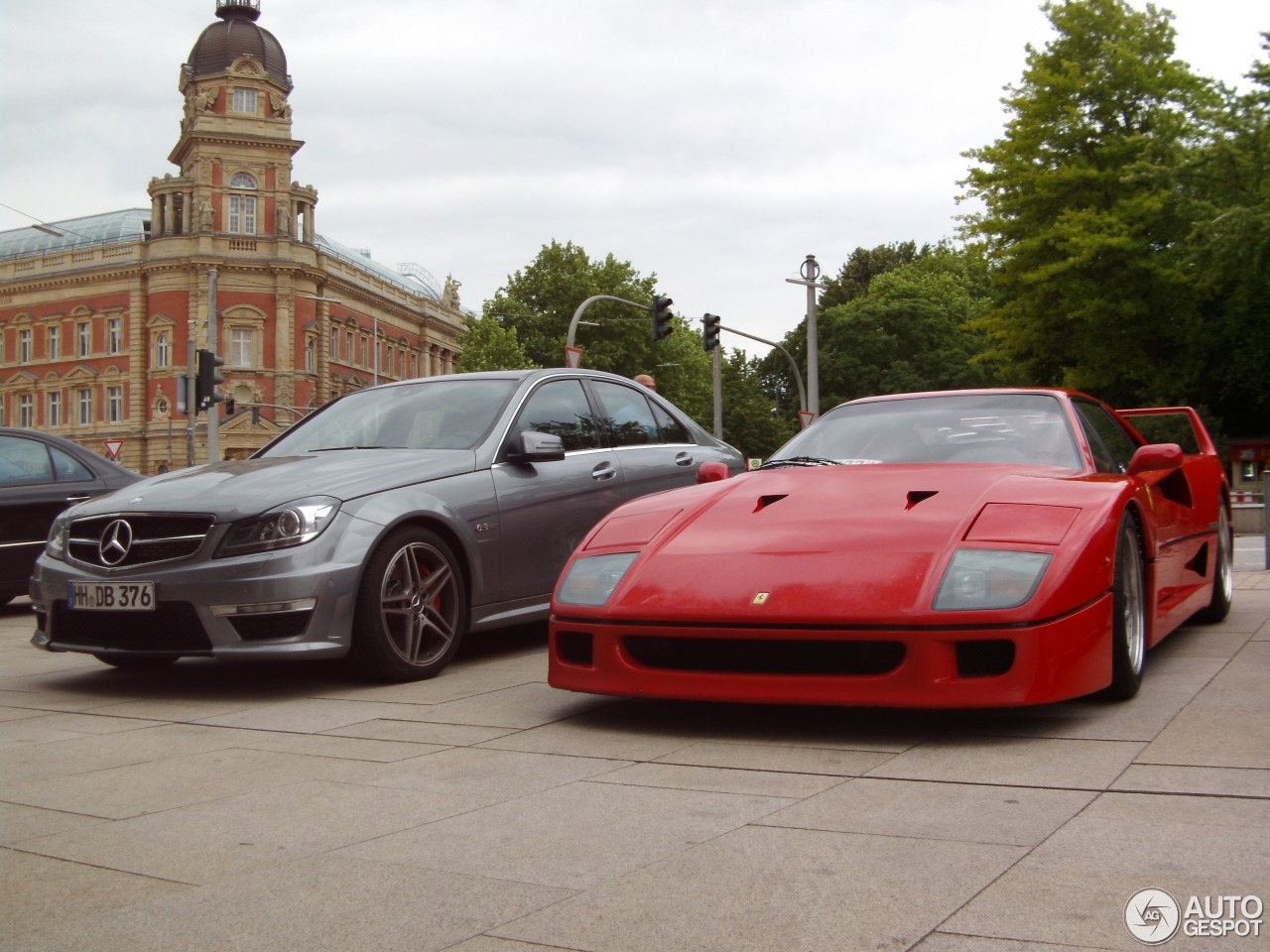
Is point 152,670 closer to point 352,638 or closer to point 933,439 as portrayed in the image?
point 352,638

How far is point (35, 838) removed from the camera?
323 centimetres

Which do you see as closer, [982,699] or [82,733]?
[982,699]

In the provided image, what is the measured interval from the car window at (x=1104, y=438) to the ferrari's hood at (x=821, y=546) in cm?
63

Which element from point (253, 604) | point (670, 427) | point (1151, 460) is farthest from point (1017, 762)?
point (670, 427)

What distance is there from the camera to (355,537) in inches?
217

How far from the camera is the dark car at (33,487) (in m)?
9.34

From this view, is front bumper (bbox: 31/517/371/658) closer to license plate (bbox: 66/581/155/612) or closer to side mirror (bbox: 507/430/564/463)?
license plate (bbox: 66/581/155/612)

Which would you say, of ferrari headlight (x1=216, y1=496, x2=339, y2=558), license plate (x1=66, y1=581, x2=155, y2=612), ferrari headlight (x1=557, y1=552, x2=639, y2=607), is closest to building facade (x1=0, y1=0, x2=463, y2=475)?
license plate (x1=66, y1=581, x2=155, y2=612)

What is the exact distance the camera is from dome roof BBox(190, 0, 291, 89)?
7188 centimetres

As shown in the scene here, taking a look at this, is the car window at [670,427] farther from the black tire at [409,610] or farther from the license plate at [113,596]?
the license plate at [113,596]

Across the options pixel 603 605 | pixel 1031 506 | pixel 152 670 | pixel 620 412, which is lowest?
pixel 152 670

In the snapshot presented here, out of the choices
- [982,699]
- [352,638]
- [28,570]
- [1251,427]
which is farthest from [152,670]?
[1251,427]

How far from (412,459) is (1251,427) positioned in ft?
120

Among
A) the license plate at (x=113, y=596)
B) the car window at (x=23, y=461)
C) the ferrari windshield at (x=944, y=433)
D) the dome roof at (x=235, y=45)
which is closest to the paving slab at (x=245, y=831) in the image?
the license plate at (x=113, y=596)
